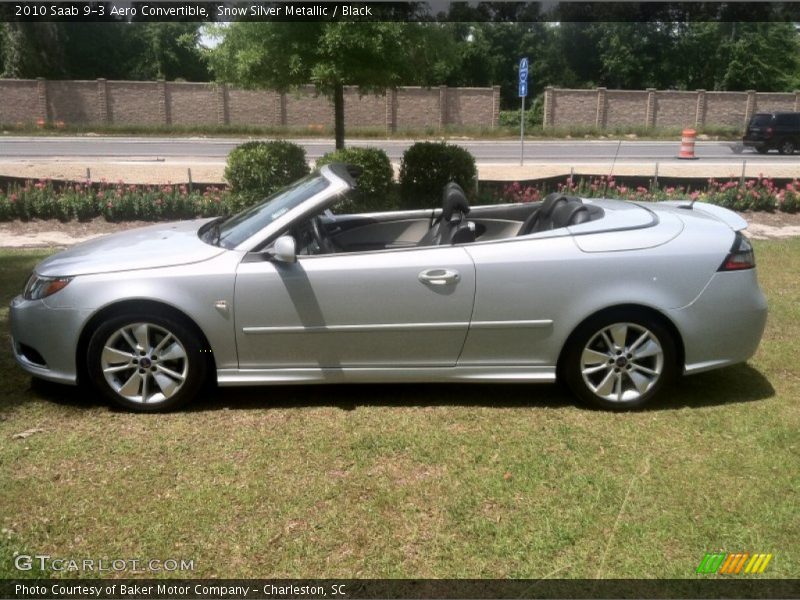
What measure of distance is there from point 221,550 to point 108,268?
208 centimetres

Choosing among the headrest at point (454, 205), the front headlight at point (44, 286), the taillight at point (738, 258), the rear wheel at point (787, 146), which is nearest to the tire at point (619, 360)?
the taillight at point (738, 258)

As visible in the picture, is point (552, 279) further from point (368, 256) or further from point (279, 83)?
point (279, 83)

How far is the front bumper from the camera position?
4.51 m

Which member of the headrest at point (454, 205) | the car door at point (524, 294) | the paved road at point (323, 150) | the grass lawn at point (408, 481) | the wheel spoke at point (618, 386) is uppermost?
the headrest at point (454, 205)

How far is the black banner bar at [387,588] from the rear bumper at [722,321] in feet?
5.99

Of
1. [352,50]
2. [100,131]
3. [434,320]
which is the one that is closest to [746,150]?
[352,50]

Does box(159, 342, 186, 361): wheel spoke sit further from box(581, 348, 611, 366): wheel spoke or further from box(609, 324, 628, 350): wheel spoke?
box(609, 324, 628, 350): wheel spoke

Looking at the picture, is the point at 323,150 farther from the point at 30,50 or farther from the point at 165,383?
the point at 165,383

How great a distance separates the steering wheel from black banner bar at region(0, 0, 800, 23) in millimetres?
6741

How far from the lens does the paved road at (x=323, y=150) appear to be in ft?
86.7

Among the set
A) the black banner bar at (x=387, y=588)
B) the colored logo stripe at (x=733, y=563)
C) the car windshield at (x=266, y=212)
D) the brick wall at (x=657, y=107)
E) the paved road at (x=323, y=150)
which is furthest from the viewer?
the brick wall at (x=657, y=107)

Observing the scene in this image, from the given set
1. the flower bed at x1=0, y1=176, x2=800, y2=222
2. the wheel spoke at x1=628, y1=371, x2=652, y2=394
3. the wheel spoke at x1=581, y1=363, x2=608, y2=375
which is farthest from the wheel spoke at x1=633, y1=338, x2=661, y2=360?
the flower bed at x1=0, y1=176, x2=800, y2=222

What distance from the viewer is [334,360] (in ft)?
15.2

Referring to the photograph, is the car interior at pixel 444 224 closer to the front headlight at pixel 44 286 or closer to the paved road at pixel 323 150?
the front headlight at pixel 44 286
